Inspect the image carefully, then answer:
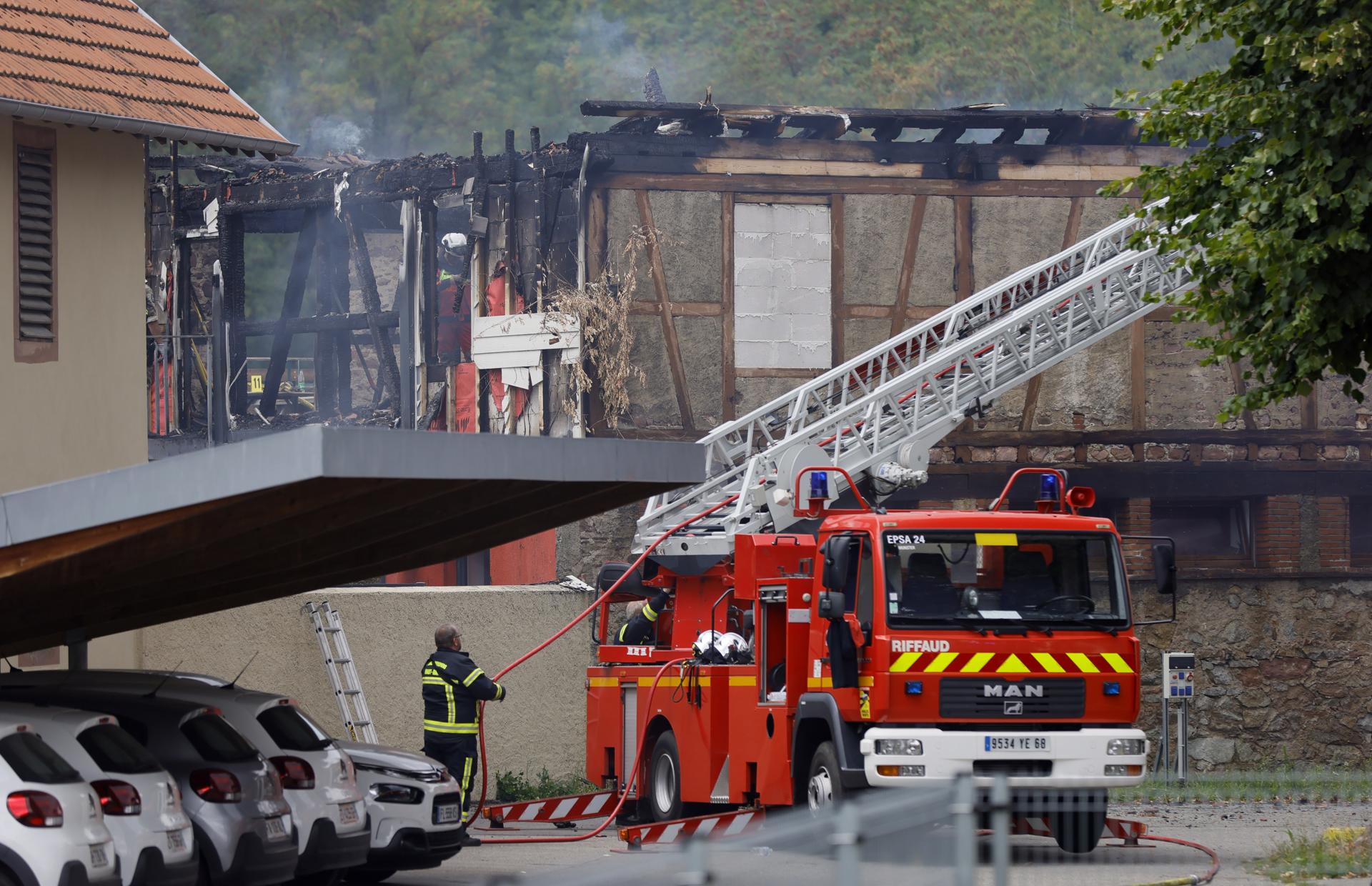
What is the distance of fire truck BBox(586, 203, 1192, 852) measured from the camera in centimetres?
1151

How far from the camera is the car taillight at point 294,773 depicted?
10.1 m

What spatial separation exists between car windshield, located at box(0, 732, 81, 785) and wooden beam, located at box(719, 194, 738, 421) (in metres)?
14.5

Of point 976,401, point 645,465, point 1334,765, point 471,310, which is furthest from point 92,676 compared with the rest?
point 1334,765

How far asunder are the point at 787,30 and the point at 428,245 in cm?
3604

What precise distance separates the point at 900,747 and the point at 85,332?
26.9 ft

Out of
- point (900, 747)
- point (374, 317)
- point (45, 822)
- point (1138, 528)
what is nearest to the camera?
point (45, 822)

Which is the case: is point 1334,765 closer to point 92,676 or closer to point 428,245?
point 428,245

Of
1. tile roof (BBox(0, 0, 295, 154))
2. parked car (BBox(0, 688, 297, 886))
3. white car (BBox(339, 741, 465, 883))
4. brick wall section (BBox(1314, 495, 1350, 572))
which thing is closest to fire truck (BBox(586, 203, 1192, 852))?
white car (BBox(339, 741, 465, 883))

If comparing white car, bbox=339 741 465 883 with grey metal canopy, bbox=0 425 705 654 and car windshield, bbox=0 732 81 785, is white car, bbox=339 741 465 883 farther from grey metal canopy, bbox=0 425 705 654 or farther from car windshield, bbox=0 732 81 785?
car windshield, bbox=0 732 81 785

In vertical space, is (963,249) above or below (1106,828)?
above

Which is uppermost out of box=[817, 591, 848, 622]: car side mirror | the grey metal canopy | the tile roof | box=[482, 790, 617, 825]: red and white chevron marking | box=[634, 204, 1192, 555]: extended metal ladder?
the tile roof

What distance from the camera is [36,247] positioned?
14.9 m

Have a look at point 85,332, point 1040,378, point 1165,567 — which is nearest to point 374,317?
point 1040,378

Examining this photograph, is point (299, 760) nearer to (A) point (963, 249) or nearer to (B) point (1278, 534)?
(A) point (963, 249)
